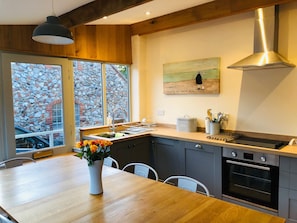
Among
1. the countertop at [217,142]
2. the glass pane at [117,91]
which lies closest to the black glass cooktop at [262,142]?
the countertop at [217,142]

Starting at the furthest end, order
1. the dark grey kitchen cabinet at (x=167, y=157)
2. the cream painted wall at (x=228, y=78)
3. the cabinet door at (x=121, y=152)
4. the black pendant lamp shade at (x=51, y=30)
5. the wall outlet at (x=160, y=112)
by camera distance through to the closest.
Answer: the wall outlet at (x=160, y=112) < the dark grey kitchen cabinet at (x=167, y=157) < the cabinet door at (x=121, y=152) < the cream painted wall at (x=228, y=78) < the black pendant lamp shade at (x=51, y=30)

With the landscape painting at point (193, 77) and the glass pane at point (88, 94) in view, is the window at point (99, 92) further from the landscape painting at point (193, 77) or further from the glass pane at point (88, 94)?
the landscape painting at point (193, 77)

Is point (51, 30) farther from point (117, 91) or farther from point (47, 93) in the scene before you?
point (117, 91)

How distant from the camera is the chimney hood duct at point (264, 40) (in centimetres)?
277

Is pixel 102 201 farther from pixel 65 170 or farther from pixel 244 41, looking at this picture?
pixel 244 41

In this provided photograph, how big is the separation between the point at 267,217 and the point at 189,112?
2589mm

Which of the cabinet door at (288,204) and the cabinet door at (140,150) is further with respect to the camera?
the cabinet door at (140,150)

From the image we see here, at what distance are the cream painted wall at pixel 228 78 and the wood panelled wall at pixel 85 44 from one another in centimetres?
26

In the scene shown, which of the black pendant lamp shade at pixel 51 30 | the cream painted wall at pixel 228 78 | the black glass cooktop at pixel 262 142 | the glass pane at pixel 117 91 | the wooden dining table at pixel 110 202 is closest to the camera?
the wooden dining table at pixel 110 202

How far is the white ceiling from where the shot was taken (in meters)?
2.29

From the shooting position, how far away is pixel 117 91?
14.3 feet

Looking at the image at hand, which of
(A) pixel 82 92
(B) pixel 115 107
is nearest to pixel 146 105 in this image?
(B) pixel 115 107

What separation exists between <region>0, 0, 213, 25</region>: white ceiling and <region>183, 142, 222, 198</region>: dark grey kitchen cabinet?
1.91m

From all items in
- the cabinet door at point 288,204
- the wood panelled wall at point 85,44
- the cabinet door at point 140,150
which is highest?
the wood panelled wall at point 85,44
